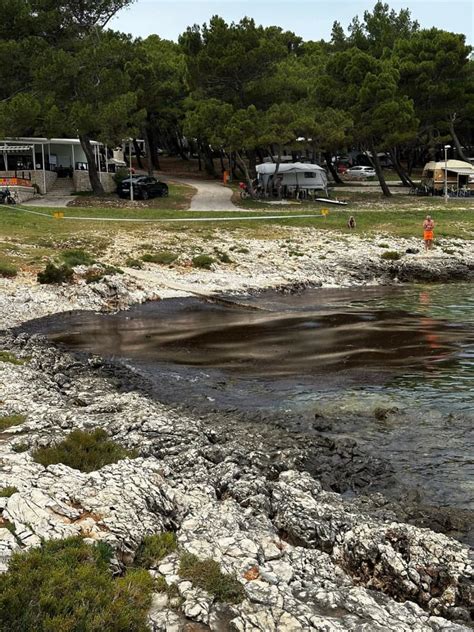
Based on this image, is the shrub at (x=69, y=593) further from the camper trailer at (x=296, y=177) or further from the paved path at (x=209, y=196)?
the camper trailer at (x=296, y=177)

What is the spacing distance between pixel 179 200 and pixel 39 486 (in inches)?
1964

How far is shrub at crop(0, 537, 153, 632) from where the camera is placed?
6.66m

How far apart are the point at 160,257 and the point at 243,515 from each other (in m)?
25.4

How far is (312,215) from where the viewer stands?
160 feet

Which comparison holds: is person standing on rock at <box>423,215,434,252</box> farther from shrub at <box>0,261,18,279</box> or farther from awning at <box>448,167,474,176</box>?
awning at <box>448,167,474,176</box>

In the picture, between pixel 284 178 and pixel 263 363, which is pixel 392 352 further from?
pixel 284 178

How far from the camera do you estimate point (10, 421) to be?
491 inches

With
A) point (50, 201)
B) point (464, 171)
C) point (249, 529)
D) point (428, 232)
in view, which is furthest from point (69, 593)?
point (464, 171)

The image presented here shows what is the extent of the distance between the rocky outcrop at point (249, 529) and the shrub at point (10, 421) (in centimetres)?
25

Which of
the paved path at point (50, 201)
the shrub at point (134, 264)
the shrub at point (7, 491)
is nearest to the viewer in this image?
the shrub at point (7, 491)

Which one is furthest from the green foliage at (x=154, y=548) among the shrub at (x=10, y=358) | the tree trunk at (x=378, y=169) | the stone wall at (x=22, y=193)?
the tree trunk at (x=378, y=169)

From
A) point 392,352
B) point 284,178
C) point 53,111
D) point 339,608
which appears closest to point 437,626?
point 339,608

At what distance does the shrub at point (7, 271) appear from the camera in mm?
27333

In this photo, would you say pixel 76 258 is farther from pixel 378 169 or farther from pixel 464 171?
pixel 464 171
